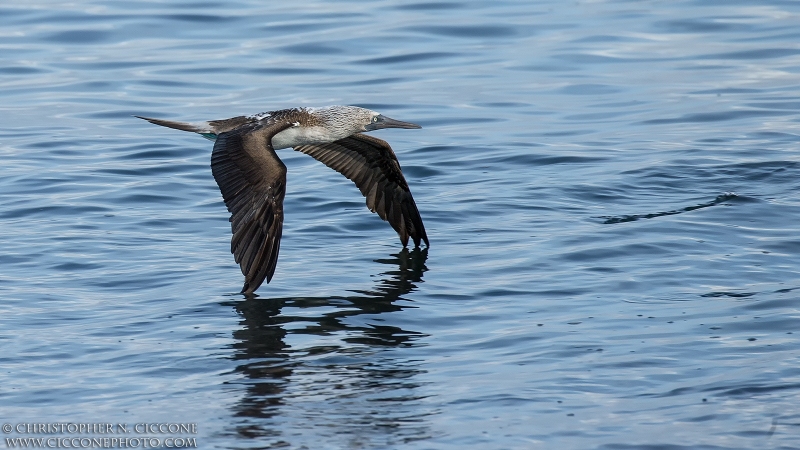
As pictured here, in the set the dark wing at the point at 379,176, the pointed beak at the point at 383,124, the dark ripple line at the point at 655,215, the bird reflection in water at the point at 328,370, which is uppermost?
the pointed beak at the point at 383,124

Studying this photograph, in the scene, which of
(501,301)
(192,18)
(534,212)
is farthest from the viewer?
(192,18)

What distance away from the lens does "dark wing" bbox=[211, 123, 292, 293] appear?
8.43 metres

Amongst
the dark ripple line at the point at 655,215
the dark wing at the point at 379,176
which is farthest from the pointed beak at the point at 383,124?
the dark ripple line at the point at 655,215

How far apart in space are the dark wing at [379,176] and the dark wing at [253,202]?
169cm

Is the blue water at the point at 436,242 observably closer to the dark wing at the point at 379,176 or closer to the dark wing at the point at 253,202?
the dark wing at the point at 379,176

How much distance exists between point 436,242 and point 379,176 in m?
0.85

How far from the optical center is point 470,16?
20.4 meters

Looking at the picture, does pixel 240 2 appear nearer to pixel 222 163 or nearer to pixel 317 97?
pixel 317 97

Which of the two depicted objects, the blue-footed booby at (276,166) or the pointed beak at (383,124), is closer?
the blue-footed booby at (276,166)

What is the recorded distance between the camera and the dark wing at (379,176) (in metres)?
10.4

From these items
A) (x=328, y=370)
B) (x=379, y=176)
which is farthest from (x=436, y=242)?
(x=328, y=370)

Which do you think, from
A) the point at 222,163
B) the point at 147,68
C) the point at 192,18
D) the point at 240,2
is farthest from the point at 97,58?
the point at 222,163

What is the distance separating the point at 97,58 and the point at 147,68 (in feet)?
3.59

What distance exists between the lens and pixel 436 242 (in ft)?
34.2
